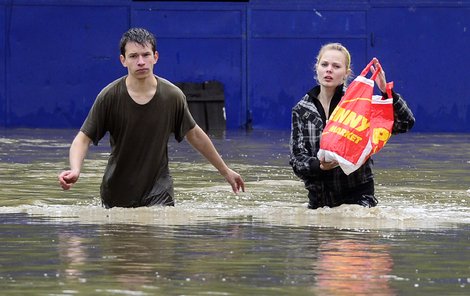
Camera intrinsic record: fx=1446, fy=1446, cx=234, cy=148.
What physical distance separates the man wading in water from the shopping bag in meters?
0.64

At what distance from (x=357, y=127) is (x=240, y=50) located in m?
17.5

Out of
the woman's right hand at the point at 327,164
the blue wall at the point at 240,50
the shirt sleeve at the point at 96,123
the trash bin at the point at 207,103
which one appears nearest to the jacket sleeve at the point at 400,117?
the woman's right hand at the point at 327,164

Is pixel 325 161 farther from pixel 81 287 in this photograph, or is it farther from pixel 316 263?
pixel 81 287

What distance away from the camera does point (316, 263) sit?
711 cm

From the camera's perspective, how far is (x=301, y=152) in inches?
370

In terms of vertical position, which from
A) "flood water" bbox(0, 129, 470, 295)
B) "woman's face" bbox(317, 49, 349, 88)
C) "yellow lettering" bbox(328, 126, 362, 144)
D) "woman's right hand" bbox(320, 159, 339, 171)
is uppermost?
"woman's face" bbox(317, 49, 349, 88)

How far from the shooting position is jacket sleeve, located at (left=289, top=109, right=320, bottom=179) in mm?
9266

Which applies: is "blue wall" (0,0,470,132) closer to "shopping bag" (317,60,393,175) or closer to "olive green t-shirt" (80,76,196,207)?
"shopping bag" (317,60,393,175)

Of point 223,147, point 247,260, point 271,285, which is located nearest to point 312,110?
point 247,260

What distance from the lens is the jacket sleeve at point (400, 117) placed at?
945cm

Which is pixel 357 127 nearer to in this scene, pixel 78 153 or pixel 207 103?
pixel 78 153

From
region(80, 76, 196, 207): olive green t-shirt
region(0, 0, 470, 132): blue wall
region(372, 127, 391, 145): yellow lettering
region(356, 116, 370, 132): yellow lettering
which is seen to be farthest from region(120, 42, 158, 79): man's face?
region(0, 0, 470, 132): blue wall

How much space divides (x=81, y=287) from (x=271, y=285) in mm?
829

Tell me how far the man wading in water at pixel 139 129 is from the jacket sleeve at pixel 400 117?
112 cm
